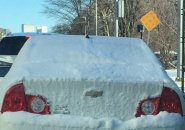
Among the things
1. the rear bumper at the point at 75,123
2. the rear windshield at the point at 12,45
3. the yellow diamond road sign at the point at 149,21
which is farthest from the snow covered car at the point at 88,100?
the yellow diamond road sign at the point at 149,21

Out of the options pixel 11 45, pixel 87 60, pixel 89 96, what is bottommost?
pixel 89 96

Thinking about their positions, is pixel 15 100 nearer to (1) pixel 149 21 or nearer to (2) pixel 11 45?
(2) pixel 11 45

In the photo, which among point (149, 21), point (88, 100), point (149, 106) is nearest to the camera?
point (88, 100)

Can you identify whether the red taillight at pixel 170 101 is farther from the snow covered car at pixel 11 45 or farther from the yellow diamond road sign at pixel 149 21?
the yellow diamond road sign at pixel 149 21

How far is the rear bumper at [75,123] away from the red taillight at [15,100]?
70 millimetres

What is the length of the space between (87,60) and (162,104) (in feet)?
2.95

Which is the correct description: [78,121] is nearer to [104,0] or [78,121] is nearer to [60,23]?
[104,0]

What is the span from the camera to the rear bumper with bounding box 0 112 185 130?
4941mm

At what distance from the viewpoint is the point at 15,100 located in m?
5.08

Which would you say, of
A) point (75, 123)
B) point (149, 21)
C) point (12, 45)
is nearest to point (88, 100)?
point (75, 123)

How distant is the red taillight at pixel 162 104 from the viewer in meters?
5.18

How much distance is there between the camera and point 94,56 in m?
5.82

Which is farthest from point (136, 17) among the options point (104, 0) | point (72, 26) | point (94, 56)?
point (94, 56)

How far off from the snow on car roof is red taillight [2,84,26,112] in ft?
0.46
